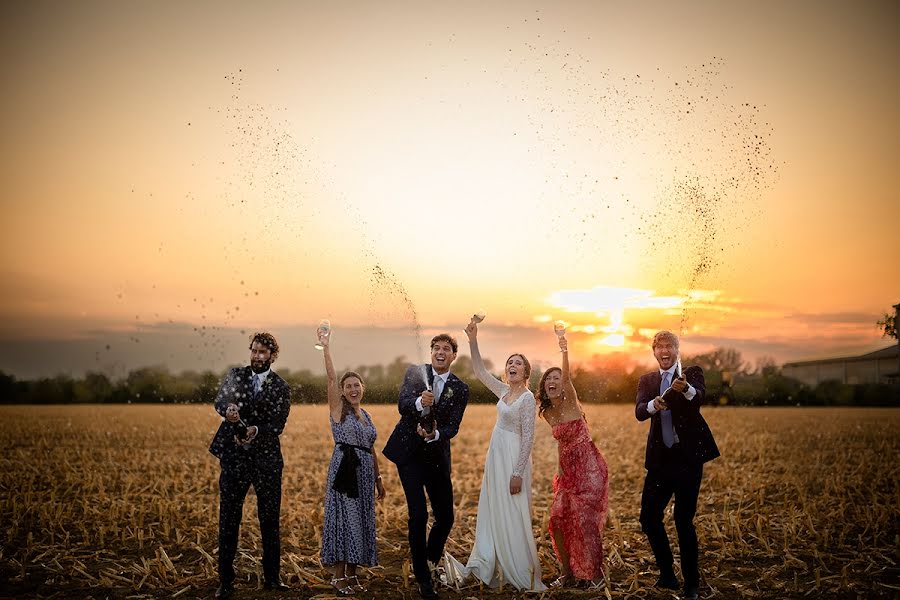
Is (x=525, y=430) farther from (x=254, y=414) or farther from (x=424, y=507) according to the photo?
(x=254, y=414)

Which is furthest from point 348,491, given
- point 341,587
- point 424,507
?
point 341,587

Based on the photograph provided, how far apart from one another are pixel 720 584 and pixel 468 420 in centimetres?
3219

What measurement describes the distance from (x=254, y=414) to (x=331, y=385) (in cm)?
101

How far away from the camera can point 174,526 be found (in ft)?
43.2

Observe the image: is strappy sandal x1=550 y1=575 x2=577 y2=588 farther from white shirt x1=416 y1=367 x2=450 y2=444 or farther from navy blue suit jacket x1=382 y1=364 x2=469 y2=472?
white shirt x1=416 y1=367 x2=450 y2=444

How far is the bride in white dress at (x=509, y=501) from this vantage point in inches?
347

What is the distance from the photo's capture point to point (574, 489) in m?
9.31

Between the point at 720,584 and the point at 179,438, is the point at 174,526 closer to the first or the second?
the point at 720,584

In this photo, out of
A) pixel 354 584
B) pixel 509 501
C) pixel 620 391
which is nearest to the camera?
pixel 509 501

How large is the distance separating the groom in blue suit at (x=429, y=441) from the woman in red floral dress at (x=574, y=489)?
59.1 inches

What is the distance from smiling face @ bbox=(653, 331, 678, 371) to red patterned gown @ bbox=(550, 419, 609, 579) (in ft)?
4.66

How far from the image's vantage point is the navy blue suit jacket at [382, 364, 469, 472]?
27.7ft

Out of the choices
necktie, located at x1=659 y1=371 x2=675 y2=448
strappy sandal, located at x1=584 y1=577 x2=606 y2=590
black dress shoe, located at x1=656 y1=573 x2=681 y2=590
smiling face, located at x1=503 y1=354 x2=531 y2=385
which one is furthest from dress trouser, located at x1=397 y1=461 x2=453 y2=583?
black dress shoe, located at x1=656 y1=573 x2=681 y2=590

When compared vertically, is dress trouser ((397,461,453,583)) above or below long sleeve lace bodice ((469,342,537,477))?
below
